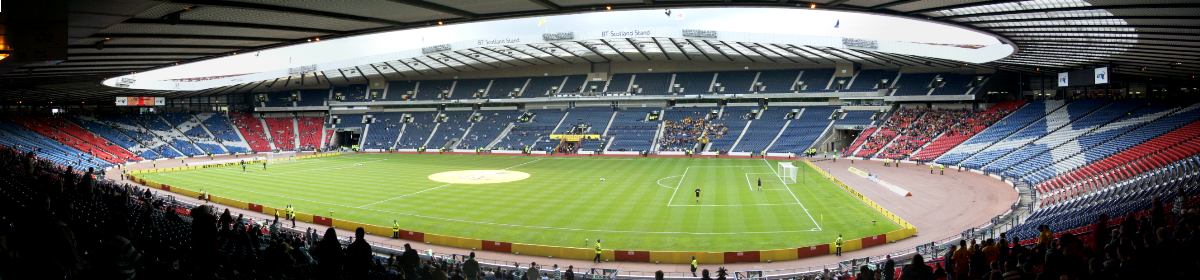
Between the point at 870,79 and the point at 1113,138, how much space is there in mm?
33730

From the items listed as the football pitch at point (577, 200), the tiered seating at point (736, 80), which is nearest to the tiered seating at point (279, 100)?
the football pitch at point (577, 200)

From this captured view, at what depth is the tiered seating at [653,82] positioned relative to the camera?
266 ft

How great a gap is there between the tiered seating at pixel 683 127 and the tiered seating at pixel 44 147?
5130 centimetres

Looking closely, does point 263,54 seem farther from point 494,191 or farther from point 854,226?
point 854,226

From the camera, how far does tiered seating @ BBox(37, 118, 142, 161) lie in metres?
62.1

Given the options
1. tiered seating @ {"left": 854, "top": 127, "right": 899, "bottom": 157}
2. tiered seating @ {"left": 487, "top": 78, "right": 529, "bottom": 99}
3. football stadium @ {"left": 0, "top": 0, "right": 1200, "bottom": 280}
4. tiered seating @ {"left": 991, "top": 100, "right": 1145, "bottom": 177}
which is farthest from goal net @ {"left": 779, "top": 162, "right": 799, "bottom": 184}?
tiered seating @ {"left": 487, "top": 78, "right": 529, "bottom": 99}

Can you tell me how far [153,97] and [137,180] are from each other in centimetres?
3512

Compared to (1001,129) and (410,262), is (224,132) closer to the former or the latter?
(410,262)

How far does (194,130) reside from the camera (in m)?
78.2

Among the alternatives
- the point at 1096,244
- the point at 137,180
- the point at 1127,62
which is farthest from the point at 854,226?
the point at 137,180

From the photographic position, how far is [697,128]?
73.1 meters

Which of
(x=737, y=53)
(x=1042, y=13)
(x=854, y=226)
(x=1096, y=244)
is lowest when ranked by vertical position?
(x=854, y=226)

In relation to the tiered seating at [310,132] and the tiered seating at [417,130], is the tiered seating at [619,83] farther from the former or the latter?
the tiered seating at [310,132]

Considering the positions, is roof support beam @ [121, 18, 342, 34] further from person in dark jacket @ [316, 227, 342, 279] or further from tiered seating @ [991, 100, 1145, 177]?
tiered seating @ [991, 100, 1145, 177]
